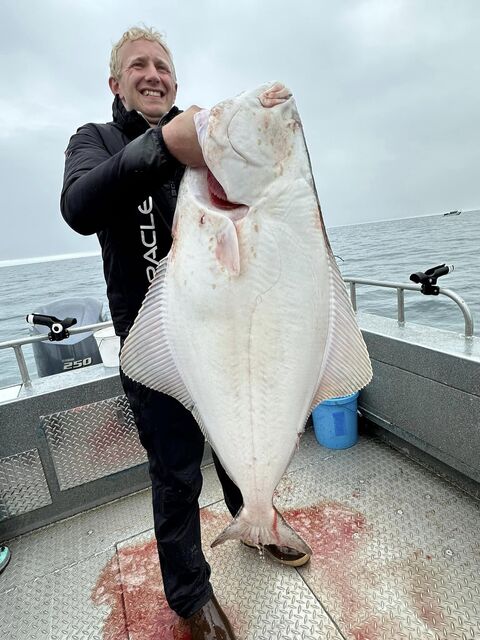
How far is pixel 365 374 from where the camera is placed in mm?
1557

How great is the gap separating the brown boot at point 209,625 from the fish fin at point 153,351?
132 centimetres

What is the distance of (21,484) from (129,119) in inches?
111

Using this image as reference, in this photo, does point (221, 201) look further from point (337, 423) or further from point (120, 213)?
point (337, 423)

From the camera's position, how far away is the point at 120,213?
1.45 meters

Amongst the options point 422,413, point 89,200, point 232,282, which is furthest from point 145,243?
point 422,413

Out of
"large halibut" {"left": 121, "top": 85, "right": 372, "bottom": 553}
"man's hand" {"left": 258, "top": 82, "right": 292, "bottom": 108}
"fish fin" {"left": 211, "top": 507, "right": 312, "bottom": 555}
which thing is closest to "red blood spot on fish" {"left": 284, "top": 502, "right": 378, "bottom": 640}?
"fish fin" {"left": 211, "top": 507, "right": 312, "bottom": 555}

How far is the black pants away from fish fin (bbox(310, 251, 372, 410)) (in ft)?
2.49

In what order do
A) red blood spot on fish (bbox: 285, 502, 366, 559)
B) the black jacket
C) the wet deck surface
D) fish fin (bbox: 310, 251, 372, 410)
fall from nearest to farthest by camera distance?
1. the black jacket
2. fish fin (bbox: 310, 251, 372, 410)
3. the wet deck surface
4. red blood spot on fish (bbox: 285, 502, 366, 559)

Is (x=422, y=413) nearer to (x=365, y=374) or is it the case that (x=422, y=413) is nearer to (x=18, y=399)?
(x=365, y=374)

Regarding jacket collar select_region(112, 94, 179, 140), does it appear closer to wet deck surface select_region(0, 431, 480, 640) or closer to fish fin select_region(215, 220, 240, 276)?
fish fin select_region(215, 220, 240, 276)

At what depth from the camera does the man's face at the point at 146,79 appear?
1.80 metres

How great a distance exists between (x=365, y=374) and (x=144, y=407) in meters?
1.02

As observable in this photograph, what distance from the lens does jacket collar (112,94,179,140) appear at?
6.13 feet

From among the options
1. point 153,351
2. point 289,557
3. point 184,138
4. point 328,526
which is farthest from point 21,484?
point 184,138
